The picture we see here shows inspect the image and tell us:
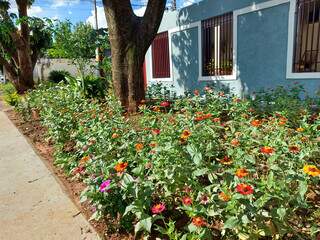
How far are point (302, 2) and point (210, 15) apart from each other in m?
2.64

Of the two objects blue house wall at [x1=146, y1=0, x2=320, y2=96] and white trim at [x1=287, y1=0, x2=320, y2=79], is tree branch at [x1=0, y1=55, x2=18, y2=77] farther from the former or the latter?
white trim at [x1=287, y1=0, x2=320, y2=79]

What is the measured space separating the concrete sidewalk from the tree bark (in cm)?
243

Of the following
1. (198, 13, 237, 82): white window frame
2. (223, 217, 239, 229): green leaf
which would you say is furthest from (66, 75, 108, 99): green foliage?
(223, 217, 239, 229): green leaf

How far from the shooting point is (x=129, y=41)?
6.00 m

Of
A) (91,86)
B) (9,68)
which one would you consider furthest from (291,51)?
(9,68)

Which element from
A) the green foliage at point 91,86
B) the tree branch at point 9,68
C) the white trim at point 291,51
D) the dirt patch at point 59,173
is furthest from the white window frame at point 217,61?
the tree branch at point 9,68

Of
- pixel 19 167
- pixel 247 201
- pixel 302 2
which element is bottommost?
pixel 19 167

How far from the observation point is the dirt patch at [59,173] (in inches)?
98.0

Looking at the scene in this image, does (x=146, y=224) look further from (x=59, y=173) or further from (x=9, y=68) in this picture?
(x=9, y=68)

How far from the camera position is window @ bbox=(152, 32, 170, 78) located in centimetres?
1016

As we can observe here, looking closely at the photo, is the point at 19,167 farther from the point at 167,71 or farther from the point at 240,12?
the point at 167,71

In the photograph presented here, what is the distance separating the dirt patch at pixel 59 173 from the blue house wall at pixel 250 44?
4.84 metres

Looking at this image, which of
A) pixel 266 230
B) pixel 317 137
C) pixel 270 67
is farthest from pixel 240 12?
pixel 266 230

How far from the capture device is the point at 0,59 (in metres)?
13.1
